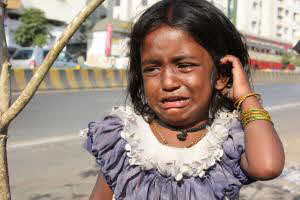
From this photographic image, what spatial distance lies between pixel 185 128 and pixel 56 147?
4753 millimetres

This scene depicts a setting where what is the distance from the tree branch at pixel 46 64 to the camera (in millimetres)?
1358

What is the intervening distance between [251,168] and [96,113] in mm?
7686

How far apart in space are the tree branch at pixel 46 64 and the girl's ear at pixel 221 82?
51 cm

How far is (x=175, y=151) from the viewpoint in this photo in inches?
58.9

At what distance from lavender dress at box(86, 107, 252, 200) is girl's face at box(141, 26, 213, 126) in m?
0.11

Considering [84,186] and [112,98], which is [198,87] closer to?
[84,186]

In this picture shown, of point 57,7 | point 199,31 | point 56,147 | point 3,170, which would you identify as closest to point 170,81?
point 199,31

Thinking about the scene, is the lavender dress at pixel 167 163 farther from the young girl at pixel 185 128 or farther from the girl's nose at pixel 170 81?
the girl's nose at pixel 170 81

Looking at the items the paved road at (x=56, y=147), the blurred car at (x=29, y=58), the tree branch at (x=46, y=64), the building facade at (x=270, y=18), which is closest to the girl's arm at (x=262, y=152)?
the tree branch at (x=46, y=64)

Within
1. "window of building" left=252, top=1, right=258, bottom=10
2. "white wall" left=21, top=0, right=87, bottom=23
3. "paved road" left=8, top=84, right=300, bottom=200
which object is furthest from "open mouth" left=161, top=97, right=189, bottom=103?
"window of building" left=252, top=1, right=258, bottom=10

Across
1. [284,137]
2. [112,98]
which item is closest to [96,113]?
[112,98]

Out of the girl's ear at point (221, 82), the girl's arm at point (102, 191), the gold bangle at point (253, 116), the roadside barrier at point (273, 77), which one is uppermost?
the girl's ear at point (221, 82)

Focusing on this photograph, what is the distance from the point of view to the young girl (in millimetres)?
1425

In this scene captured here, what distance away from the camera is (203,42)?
148 cm
